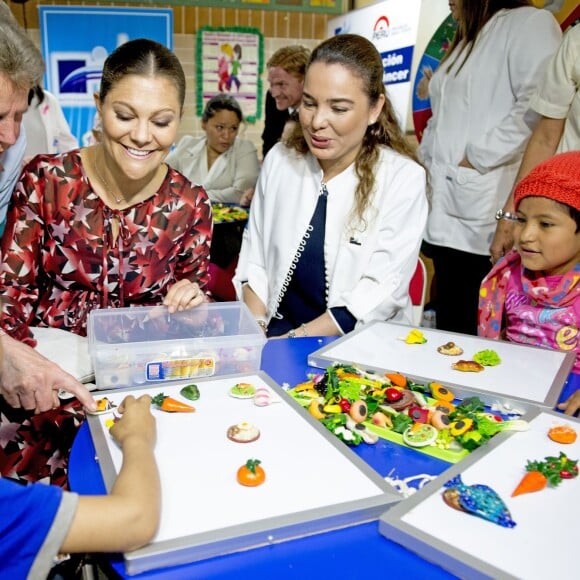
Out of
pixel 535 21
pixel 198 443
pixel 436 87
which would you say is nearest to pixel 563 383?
pixel 198 443

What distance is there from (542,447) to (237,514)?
57 centimetres

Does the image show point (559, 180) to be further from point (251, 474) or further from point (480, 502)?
point (251, 474)

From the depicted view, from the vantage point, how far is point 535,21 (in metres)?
2.47

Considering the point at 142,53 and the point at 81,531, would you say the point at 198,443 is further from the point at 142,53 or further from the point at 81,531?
the point at 142,53

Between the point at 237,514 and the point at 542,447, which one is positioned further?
the point at 542,447

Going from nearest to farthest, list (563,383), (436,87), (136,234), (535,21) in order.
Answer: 1. (563,383)
2. (136,234)
3. (535,21)
4. (436,87)

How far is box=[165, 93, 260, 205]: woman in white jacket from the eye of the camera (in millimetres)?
4594


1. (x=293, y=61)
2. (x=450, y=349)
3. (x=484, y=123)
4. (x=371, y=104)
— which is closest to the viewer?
(x=450, y=349)

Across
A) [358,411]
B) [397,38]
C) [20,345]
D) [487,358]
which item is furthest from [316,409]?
[397,38]

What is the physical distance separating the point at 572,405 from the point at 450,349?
33 cm

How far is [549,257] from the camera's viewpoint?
1734 millimetres

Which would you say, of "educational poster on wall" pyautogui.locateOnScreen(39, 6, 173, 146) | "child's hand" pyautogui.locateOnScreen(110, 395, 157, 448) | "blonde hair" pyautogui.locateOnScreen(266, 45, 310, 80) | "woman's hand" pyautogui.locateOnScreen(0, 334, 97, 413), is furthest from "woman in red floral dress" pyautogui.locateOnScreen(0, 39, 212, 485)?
"educational poster on wall" pyautogui.locateOnScreen(39, 6, 173, 146)

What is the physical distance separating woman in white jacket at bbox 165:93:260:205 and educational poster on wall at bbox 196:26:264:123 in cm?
112

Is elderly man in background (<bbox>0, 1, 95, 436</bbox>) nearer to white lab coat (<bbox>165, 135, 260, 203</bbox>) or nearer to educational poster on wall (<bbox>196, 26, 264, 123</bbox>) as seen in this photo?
white lab coat (<bbox>165, 135, 260, 203</bbox>)
